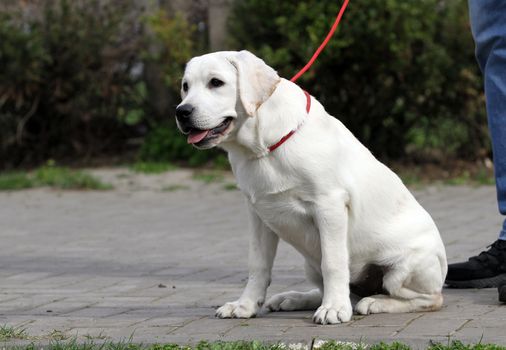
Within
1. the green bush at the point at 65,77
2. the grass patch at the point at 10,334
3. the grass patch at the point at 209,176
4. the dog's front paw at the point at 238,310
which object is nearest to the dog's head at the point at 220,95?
the dog's front paw at the point at 238,310

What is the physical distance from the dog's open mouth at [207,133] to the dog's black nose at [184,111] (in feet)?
0.24

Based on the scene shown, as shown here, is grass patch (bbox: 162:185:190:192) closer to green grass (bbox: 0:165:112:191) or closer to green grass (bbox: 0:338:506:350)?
green grass (bbox: 0:165:112:191)

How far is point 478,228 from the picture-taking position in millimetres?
7832

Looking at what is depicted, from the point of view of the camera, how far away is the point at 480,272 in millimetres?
5418

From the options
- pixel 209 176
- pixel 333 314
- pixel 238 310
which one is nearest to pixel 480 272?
pixel 333 314

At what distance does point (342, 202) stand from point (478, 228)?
140 inches

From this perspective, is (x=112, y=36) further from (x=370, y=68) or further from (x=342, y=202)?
(x=342, y=202)

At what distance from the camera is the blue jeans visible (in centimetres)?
537

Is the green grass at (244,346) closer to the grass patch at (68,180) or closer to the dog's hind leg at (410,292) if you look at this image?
the dog's hind leg at (410,292)

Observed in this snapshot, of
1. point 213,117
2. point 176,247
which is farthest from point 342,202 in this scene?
point 176,247

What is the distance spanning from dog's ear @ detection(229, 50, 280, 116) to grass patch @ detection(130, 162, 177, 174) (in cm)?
667

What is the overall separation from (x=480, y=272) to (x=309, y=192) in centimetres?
139

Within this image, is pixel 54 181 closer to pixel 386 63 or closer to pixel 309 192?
pixel 386 63

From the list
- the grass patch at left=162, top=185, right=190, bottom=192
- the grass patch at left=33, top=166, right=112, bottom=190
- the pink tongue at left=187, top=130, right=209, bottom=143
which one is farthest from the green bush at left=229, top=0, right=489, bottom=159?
the pink tongue at left=187, top=130, right=209, bottom=143
